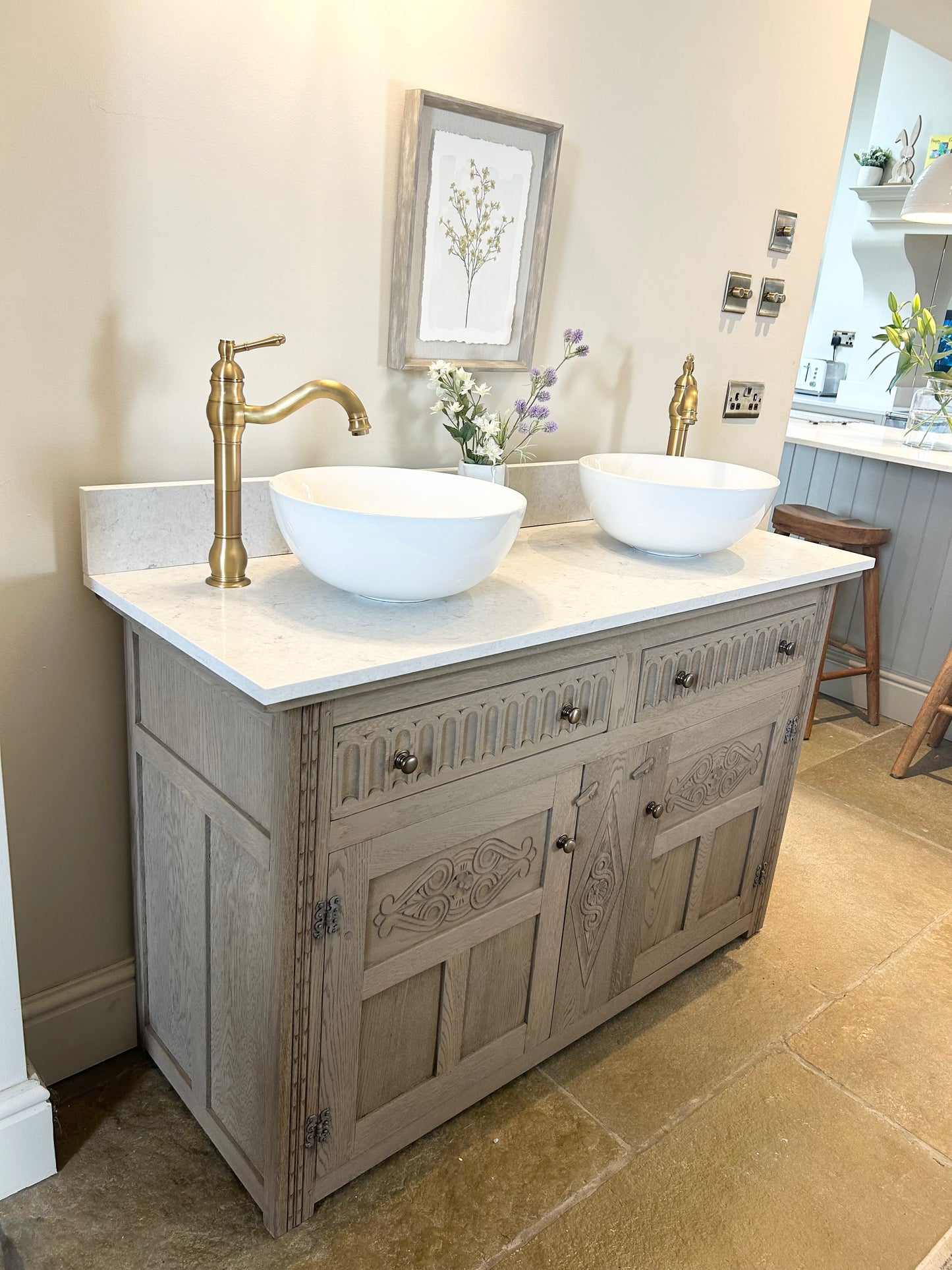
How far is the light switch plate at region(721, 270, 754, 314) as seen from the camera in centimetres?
Answer: 228

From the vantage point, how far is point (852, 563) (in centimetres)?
195

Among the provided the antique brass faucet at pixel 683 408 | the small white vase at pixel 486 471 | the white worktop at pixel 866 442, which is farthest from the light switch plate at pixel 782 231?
the white worktop at pixel 866 442

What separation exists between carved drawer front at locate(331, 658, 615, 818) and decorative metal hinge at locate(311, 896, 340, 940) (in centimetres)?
13

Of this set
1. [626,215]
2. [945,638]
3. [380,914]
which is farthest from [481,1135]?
[945,638]

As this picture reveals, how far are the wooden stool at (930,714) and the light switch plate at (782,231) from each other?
56.2 inches

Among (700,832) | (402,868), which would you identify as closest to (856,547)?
(700,832)

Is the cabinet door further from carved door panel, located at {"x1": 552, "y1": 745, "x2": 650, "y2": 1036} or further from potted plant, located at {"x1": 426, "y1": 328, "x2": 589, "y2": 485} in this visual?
potted plant, located at {"x1": 426, "y1": 328, "x2": 589, "y2": 485}

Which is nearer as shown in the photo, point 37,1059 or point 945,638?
point 37,1059

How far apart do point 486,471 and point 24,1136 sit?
130cm

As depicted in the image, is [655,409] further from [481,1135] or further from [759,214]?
[481,1135]

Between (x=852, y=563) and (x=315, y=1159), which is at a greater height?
(x=852, y=563)

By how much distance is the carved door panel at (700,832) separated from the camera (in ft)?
5.85

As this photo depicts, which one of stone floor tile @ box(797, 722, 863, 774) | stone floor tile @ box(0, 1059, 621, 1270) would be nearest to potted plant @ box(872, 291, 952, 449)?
stone floor tile @ box(797, 722, 863, 774)

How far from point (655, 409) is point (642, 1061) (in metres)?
1.41
